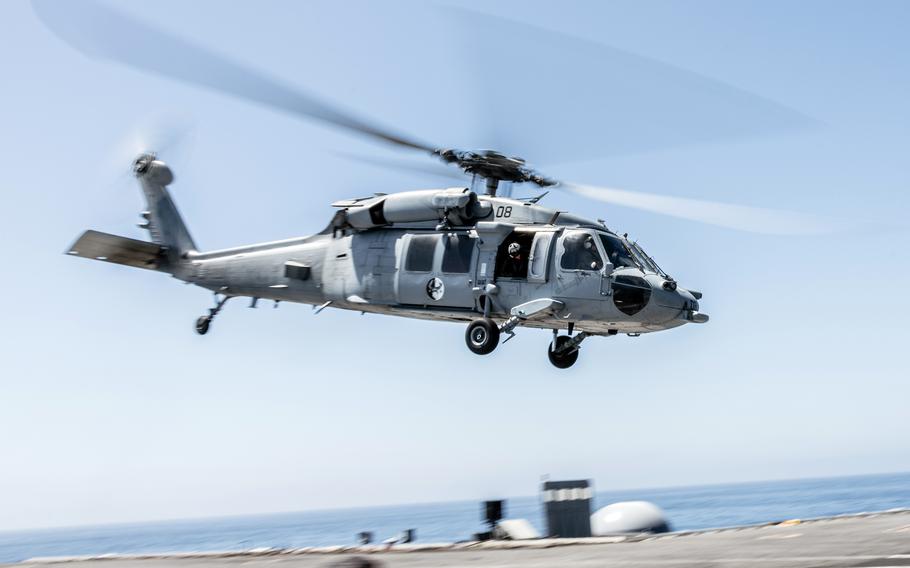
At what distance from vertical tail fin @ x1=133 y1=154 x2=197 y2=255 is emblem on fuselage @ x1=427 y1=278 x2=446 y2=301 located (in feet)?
31.5

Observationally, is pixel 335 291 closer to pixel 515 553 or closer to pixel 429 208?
pixel 429 208

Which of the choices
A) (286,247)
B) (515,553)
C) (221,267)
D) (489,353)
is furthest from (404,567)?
(221,267)

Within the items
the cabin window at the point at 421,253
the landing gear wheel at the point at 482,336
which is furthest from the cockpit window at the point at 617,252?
the cabin window at the point at 421,253

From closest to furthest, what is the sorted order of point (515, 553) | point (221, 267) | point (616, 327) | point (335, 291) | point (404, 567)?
point (404, 567) < point (515, 553) < point (616, 327) < point (335, 291) < point (221, 267)

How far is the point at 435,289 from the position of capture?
2270cm

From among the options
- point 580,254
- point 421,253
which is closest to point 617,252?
point 580,254

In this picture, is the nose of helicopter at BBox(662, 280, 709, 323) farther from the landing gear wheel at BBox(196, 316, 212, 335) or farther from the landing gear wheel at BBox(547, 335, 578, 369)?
the landing gear wheel at BBox(196, 316, 212, 335)

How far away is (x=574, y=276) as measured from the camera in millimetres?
21062

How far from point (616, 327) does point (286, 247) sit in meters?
9.68

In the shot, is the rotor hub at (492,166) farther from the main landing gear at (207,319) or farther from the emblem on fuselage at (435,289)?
the main landing gear at (207,319)

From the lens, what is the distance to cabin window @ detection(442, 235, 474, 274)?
22359 mm

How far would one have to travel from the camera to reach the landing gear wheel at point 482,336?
21391 mm

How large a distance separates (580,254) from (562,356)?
294cm

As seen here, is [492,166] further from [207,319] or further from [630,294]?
[207,319]
